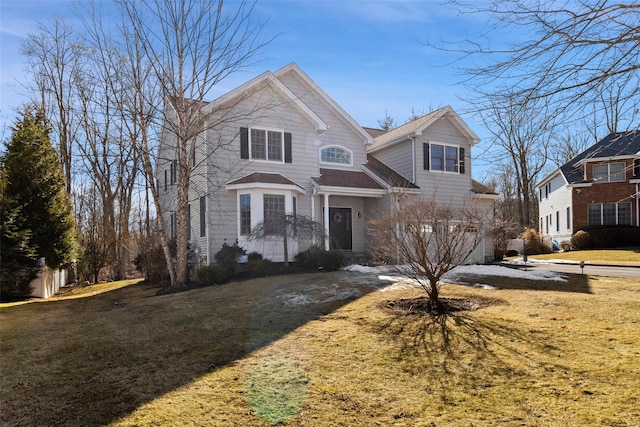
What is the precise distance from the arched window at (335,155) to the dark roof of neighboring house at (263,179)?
3.06 meters

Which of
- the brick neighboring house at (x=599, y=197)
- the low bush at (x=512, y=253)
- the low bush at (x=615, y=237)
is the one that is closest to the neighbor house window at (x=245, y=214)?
the low bush at (x=512, y=253)

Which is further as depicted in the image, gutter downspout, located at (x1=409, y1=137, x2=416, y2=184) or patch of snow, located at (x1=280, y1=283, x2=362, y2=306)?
gutter downspout, located at (x1=409, y1=137, x2=416, y2=184)

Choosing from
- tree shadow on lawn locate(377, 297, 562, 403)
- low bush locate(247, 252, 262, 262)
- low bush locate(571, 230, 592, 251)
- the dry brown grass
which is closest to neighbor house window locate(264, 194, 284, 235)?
low bush locate(247, 252, 262, 262)

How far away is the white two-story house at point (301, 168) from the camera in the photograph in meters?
15.3

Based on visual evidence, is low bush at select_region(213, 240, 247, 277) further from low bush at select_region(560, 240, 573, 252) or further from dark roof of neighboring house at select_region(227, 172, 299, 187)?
low bush at select_region(560, 240, 573, 252)

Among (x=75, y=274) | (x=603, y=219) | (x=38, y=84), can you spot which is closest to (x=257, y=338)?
(x=75, y=274)

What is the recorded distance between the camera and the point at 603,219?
2747cm

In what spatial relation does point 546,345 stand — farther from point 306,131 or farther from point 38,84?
point 38,84

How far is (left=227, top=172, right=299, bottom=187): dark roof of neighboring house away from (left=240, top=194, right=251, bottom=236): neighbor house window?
1.83 ft

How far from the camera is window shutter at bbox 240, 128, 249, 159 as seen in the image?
15812mm

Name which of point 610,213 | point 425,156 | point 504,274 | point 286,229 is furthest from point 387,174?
point 610,213

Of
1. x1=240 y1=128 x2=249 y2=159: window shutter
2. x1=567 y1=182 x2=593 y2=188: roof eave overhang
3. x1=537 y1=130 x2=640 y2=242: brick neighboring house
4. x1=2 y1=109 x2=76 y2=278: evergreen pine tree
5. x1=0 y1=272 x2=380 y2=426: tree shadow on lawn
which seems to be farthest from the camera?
x1=567 y1=182 x2=593 y2=188: roof eave overhang

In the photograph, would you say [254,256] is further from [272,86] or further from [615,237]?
[615,237]

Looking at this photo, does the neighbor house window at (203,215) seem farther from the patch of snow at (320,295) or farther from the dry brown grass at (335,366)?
the dry brown grass at (335,366)
